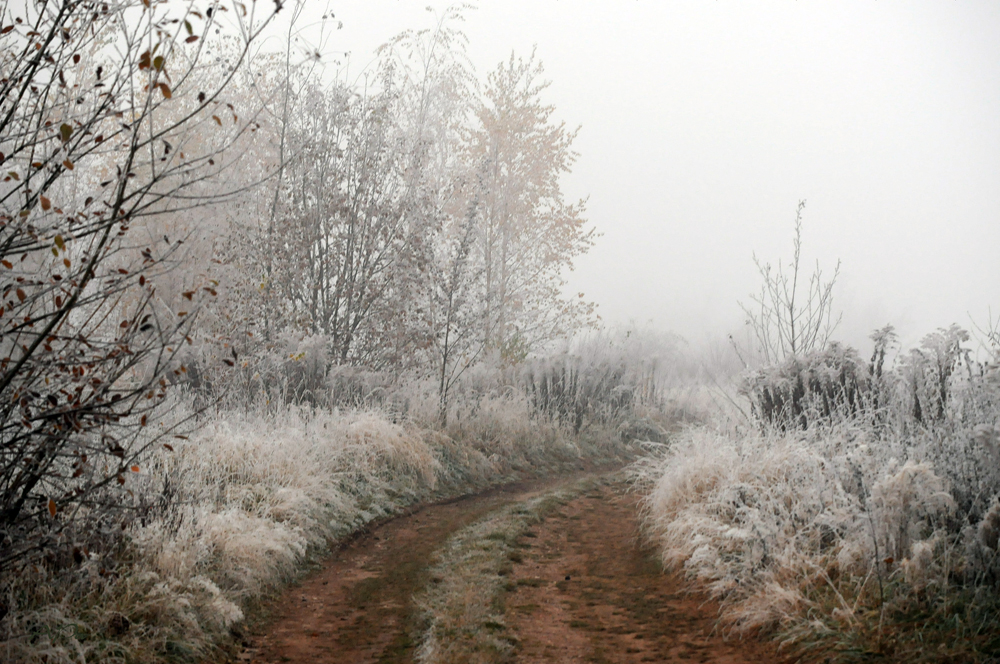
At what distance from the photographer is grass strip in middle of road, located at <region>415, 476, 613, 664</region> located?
12.8 ft

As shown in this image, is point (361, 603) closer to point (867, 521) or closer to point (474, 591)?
point (474, 591)

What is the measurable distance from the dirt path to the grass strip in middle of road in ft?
0.29

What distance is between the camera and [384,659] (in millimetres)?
3832

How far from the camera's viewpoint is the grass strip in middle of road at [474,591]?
12.8 feet

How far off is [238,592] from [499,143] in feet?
40.6

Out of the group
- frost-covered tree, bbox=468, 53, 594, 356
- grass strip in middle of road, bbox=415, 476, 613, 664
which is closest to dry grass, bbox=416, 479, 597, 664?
grass strip in middle of road, bbox=415, 476, 613, 664

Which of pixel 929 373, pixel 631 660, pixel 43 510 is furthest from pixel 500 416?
pixel 43 510

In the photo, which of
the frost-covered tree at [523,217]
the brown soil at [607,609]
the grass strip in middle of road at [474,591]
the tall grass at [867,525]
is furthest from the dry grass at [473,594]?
the frost-covered tree at [523,217]

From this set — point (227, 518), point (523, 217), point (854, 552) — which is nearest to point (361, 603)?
point (227, 518)

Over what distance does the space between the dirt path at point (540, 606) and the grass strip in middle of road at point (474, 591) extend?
0.29 feet

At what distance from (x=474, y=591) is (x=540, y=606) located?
1.54 feet

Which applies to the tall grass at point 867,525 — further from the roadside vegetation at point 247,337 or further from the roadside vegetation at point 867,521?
the roadside vegetation at point 247,337

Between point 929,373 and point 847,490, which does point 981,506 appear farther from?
point 929,373

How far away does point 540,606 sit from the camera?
4.64 metres
